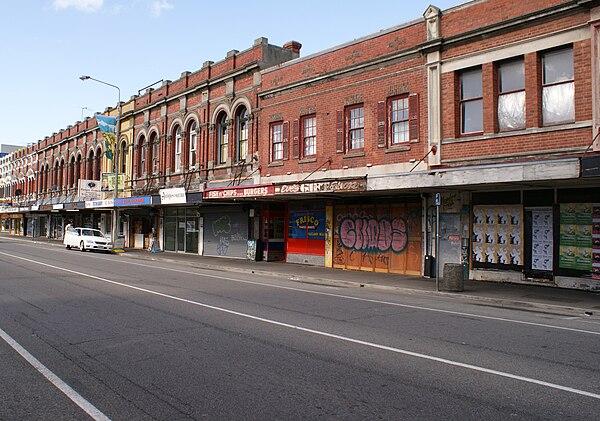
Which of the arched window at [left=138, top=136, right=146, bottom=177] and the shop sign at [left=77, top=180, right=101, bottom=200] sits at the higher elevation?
the arched window at [left=138, top=136, right=146, bottom=177]

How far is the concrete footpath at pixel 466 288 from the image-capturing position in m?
11.8

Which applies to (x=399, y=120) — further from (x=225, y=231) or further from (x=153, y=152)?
(x=153, y=152)

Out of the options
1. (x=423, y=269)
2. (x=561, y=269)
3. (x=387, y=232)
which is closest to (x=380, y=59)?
(x=387, y=232)

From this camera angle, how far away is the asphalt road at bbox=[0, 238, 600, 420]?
4770 mm

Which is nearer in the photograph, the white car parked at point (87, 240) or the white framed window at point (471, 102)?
the white framed window at point (471, 102)

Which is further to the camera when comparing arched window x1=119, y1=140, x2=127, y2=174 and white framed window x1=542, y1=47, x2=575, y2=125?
arched window x1=119, y1=140, x2=127, y2=174

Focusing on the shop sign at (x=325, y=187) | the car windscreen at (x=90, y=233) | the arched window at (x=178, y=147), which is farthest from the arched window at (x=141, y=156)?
the shop sign at (x=325, y=187)

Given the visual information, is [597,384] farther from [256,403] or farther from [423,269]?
[423,269]

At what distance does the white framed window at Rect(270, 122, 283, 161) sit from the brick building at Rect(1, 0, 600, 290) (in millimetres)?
80

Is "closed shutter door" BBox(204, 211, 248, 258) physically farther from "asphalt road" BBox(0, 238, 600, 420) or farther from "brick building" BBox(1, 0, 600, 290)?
"asphalt road" BBox(0, 238, 600, 420)

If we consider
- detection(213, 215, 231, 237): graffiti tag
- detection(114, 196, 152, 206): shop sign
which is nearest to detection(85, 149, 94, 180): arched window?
detection(114, 196, 152, 206): shop sign

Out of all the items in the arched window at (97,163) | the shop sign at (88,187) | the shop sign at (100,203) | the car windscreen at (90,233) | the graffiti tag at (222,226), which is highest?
the arched window at (97,163)

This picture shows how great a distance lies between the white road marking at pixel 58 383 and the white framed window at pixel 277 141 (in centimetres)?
1741

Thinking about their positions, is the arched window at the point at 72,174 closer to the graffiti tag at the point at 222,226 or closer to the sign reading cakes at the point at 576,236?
the graffiti tag at the point at 222,226
